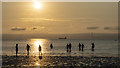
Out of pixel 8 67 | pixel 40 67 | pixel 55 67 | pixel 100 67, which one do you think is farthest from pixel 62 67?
A: pixel 8 67

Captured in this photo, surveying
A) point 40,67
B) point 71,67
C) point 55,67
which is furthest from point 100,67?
point 40,67

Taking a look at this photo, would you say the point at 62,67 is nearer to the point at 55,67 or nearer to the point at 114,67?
the point at 55,67

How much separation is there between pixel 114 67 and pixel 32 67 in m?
9.94

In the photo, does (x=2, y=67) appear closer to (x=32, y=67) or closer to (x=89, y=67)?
(x=32, y=67)

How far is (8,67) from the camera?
28.5m

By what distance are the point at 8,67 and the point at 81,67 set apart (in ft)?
29.5

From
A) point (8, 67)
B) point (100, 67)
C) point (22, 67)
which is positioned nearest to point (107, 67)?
point (100, 67)

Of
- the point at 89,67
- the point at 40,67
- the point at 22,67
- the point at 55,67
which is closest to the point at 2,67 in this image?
the point at 22,67

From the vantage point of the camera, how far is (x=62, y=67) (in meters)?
28.0

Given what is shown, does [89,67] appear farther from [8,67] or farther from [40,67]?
[8,67]

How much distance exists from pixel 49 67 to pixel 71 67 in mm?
2678

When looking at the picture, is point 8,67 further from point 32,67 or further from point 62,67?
point 62,67

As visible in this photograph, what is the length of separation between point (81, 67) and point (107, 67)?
316 centimetres

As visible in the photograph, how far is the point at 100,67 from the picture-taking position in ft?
92.8
